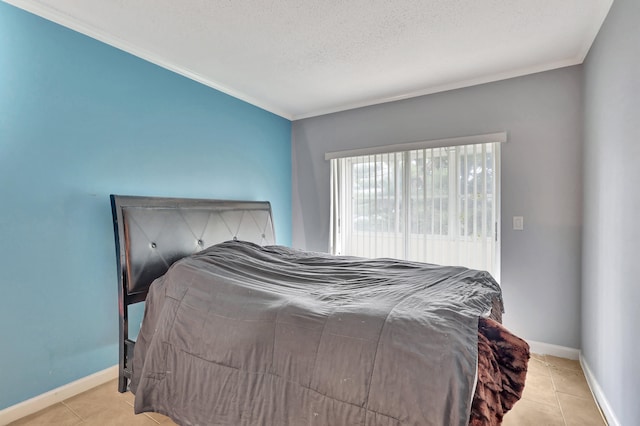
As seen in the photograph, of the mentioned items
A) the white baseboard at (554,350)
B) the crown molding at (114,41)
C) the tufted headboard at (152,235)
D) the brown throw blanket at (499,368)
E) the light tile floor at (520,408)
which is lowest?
the light tile floor at (520,408)

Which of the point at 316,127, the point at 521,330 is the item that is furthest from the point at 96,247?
the point at 521,330

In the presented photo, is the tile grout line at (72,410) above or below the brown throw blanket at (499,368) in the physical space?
below

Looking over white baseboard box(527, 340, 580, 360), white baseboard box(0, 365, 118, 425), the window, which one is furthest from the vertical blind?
white baseboard box(0, 365, 118, 425)

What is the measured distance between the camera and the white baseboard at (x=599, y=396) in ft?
5.68

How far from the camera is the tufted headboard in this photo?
2.02 metres

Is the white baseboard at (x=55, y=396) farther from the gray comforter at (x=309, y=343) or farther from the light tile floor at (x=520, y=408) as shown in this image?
the gray comforter at (x=309, y=343)

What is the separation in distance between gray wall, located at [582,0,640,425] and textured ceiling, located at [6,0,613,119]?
358mm

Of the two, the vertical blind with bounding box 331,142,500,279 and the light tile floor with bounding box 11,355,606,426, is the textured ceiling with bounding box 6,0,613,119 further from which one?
the light tile floor with bounding box 11,355,606,426

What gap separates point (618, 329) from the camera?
1690 mm

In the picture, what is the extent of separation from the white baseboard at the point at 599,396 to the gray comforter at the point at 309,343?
3.18 ft

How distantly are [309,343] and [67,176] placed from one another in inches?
76.1

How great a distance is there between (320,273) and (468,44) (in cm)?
199

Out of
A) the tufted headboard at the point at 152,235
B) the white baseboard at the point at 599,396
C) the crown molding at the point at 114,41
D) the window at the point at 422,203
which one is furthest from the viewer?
the window at the point at 422,203

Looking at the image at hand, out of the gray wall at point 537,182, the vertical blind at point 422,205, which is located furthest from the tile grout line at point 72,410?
the gray wall at point 537,182
